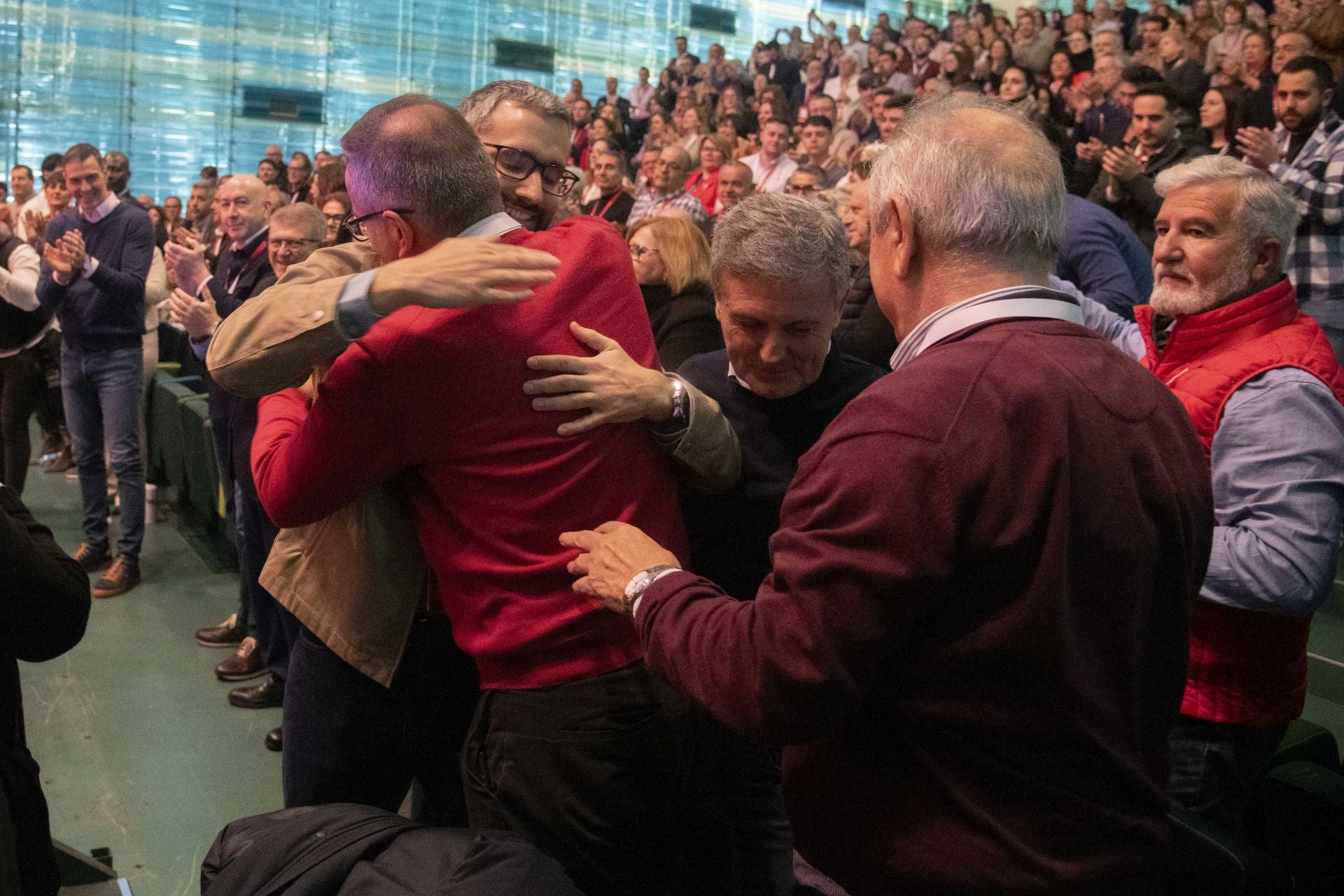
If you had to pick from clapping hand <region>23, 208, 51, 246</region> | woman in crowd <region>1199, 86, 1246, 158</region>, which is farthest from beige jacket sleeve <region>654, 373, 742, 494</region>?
clapping hand <region>23, 208, 51, 246</region>

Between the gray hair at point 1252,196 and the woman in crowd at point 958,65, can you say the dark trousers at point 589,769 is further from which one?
the woman in crowd at point 958,65

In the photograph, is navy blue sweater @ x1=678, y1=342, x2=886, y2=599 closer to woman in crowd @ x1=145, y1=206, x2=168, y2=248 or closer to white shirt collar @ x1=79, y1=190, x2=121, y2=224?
white shirt collar @ x1=79, y1=190, x2=121, y2=224

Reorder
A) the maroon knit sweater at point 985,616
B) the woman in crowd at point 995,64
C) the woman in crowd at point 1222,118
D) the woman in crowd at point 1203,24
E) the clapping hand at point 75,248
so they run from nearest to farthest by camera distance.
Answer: the maroon knit sweater at point 985,616
the clapping hand at point 75,248
the woman in crowd at point 1222,118
the woman in crowd at point 1203,24
the woman in crowd at point 995,64

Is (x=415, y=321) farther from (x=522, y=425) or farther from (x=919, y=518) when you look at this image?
(x=919, y=518)

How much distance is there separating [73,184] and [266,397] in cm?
336

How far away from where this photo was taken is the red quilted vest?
170cm

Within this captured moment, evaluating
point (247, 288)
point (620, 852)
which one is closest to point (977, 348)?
point (620, 852)

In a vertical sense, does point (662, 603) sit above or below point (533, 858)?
above

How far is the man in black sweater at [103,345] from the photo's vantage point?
4316mm

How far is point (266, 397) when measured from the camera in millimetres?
1621

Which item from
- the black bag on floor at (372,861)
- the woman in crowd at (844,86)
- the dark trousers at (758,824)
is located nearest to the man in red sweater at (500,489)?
the black bag on floor at (372,861)

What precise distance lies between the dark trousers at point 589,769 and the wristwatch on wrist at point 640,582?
0.23m

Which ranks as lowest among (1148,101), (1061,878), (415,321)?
(1061,878)

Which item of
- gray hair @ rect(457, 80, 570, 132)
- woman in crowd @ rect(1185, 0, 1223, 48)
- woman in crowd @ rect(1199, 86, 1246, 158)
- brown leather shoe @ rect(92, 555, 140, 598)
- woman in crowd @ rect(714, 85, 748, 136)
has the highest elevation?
woman in crowd @ rect(1185, 0, 1223, 48)
